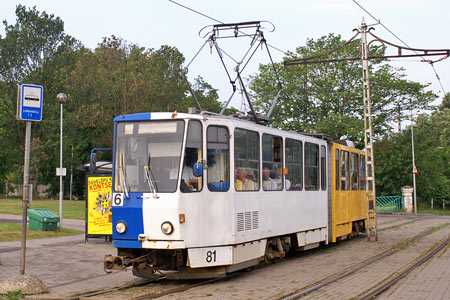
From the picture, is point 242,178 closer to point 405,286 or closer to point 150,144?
point 150,144

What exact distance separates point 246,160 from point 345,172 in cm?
715

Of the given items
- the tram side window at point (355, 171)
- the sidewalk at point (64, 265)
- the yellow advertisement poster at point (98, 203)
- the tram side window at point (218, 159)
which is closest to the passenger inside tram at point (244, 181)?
the tram side window at point (218, 159)

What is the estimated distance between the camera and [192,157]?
32.0 ft

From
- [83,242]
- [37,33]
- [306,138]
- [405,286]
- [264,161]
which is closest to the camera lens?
[405,286]

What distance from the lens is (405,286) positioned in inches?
382

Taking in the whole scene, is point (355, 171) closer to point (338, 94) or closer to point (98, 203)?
point (98, 203)

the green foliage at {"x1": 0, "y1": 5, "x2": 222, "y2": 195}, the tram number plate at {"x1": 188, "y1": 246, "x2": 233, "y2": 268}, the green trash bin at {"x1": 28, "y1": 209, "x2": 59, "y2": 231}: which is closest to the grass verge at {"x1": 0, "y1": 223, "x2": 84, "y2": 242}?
the green trash bin at {"x1": 28, "y1": 209, "x2": 59, "y2": 231}

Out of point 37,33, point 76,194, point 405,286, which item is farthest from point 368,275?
point 76,194

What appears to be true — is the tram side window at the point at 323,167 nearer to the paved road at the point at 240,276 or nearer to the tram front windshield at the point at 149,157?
the paved road at the point at 240,276

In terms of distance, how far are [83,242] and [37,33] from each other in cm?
4023

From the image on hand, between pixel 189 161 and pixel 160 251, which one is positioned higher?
pixel 189 161

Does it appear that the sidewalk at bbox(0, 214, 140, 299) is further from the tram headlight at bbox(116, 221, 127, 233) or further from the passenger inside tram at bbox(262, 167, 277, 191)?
the passenger inside tram at bbox(262, 167, 277, 191)

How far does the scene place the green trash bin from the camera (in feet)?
64.7

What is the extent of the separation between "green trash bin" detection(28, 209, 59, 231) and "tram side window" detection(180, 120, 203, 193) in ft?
38.1
